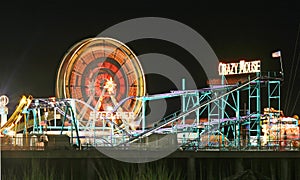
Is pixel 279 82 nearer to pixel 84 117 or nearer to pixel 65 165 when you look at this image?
pixel 84 117

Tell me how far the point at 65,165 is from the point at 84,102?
75.3 feet

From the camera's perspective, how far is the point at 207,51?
241 feet

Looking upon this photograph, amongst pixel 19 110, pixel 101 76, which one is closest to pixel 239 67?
pixel 101 76

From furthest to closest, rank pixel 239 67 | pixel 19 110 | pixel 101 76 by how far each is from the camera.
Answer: pixel 101 76, pixel 239 67, pixel 19 110

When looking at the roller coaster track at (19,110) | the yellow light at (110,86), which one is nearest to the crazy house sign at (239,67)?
the yellow light at (110,86)

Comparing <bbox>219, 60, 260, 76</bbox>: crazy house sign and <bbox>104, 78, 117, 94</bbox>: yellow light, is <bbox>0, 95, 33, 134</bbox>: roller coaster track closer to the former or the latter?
<bbox>104, 78, 117, 94</bbox>: yellow light

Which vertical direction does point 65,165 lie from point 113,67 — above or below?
below

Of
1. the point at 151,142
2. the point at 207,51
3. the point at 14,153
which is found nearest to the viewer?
the point at 14,153

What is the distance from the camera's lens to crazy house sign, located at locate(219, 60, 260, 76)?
4941 centimetres

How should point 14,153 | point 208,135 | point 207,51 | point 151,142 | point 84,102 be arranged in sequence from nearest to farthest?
point 14,153 → point 151,142 → point 208,135 → point 84,102 → point 207,51

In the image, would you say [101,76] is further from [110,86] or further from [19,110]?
[19,110]

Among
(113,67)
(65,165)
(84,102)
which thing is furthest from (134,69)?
(65,165)

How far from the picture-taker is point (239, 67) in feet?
168

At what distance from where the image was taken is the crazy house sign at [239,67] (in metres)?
49.4
